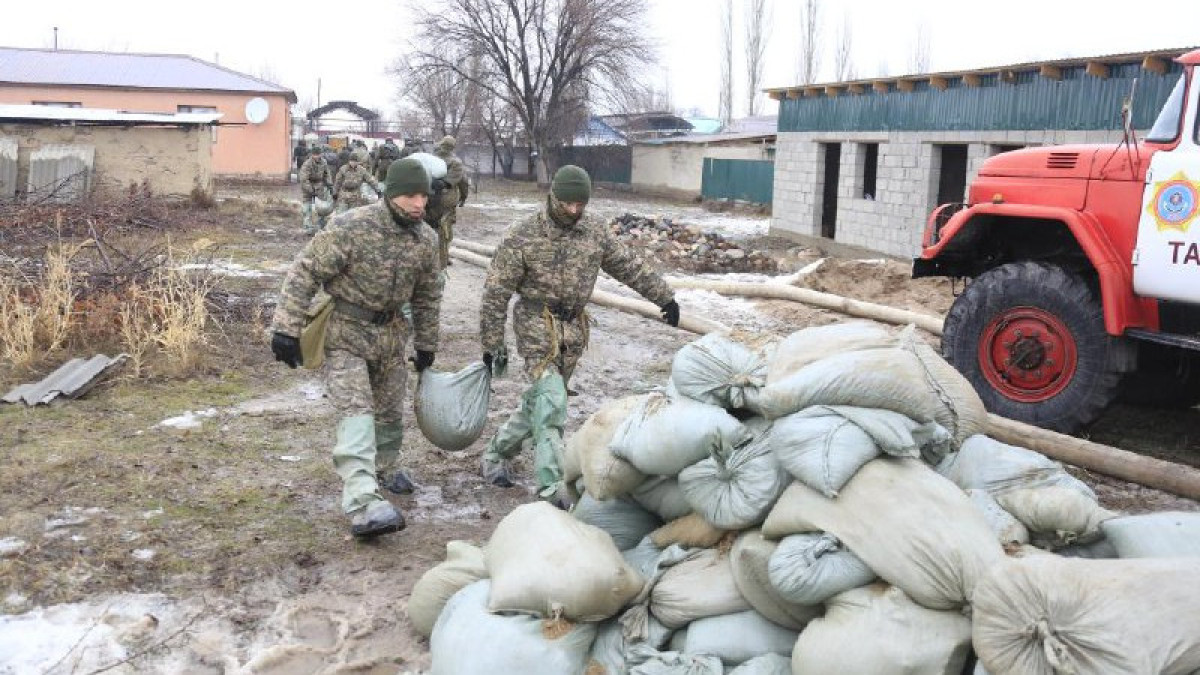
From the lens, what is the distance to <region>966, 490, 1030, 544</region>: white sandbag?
2680mm

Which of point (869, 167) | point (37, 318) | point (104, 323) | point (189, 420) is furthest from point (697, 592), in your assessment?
point (869, 167)

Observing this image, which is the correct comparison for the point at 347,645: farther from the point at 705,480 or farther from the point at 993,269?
the point at 993,269

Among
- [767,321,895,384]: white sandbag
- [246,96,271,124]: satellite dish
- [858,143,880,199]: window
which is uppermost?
[246,96,271,124]: satellite dish

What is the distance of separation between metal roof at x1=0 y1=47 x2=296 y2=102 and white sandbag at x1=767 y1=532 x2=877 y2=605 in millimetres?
32653

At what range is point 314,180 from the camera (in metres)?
14.7

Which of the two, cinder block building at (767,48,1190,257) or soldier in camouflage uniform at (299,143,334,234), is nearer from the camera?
cinder block building at (767,48,1190,257)

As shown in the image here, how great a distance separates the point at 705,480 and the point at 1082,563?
105 cm

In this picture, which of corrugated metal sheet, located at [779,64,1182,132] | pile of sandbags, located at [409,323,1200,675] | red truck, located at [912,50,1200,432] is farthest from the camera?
corrugated metal sheet, located at [779,64,1182,132]

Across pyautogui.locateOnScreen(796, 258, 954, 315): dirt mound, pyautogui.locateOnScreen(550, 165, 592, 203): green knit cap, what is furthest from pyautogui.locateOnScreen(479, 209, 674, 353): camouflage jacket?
pyautogui.locateOnScreen(796, 258, 954, 315): dirt mound

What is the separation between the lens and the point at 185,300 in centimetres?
720

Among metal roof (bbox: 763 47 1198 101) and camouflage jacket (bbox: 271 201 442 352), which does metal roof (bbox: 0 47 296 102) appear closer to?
metal roof (bbox: 763 47 1198 101)

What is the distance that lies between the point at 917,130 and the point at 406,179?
11921 millimetres

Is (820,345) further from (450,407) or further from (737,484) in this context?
(450,407)

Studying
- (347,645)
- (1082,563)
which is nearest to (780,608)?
(1082,563)
